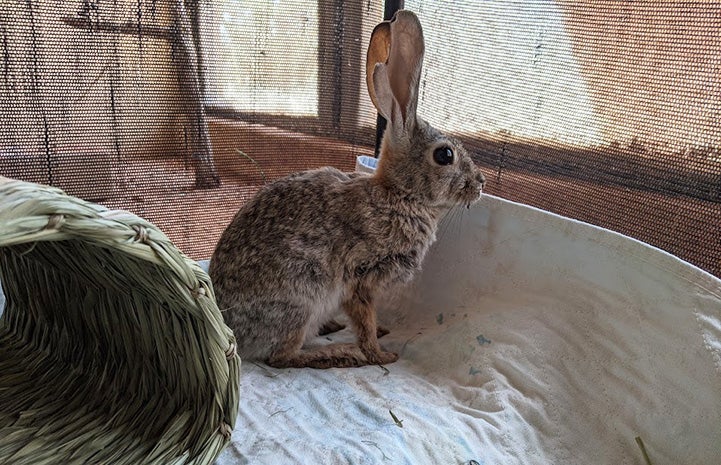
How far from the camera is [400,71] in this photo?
6.79 feet

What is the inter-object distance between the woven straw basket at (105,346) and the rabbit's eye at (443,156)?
1.17m

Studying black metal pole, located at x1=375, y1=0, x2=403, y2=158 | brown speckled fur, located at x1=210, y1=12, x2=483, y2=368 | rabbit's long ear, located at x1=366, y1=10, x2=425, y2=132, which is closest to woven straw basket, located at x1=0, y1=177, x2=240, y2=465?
brown speckled fur, located at x1=210, y1=12, x2=483, y2=368

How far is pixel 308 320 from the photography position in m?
2.02

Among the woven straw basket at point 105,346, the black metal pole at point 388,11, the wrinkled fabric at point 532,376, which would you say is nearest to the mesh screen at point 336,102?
the black metal pole at point 388,11

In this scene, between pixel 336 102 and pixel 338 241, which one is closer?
pixel 338 241

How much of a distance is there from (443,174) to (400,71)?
1.40 ft

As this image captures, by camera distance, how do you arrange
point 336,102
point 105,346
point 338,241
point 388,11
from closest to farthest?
1. point 105,346
2. point 338,241
3. point 388,11
4. point 336,102

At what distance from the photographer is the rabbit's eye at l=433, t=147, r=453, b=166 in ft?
6.91

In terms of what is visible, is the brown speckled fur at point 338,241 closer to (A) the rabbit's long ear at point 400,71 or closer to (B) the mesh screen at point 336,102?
(A) the rabbit's long ear at point 400,71

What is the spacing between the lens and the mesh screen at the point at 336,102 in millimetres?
1901

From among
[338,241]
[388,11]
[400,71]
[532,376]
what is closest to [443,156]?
[400,71]

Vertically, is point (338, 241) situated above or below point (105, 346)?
above

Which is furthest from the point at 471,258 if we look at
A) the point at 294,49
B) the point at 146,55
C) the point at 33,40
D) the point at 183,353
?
the point at 33,40

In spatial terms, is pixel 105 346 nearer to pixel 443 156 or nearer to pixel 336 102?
pixel 443 156
